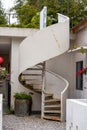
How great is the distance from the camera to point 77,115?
7.40m

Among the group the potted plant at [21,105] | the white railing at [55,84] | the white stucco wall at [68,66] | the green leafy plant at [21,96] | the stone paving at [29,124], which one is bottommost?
the stone paving at [29,124]

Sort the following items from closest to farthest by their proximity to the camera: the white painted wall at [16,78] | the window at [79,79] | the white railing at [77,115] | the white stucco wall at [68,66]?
the white railing at [77,115], the window at [79,79], the white painted wall at [16,78], the white stucco wall at [68,66]

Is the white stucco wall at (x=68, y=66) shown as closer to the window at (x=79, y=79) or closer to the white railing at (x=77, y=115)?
the window at (x=79, y=79)

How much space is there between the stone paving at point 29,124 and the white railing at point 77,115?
219cm

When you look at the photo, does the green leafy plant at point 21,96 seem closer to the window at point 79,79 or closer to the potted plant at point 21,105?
the potted plant at point 21,105

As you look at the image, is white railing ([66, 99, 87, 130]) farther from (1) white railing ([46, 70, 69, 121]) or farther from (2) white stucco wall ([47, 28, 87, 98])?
(2) white stucco wall ([47, 28, 87, 98])

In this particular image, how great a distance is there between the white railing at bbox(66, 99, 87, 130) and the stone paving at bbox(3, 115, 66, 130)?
219cm

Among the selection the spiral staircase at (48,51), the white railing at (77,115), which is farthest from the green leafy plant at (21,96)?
the white railing at (77,115)

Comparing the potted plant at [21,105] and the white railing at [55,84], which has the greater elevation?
the white railing at [55,84]

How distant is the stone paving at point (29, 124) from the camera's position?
10556 millimetres

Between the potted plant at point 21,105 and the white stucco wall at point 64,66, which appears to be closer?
the potted plant at point 21,105

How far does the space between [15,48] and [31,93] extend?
6.84 ft

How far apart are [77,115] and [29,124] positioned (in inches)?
162

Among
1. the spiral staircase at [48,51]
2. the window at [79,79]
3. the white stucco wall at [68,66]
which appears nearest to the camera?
the spiral staircase at [48,51]
